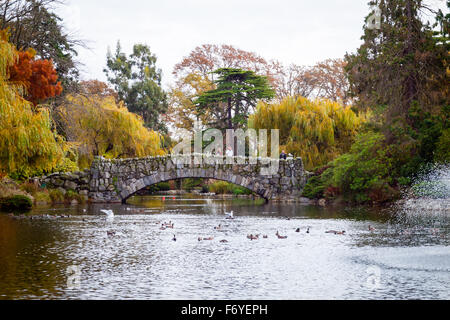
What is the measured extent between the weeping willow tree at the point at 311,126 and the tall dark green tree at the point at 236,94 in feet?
20.4

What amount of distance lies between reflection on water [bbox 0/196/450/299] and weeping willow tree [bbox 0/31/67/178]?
7.10ft

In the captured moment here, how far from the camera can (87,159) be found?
3631 centimetres

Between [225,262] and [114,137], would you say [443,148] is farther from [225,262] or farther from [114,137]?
[114,137]

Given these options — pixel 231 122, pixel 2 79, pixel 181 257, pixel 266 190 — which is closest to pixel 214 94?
pixel 231 122

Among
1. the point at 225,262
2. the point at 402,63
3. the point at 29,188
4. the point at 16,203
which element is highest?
the point at 402,63

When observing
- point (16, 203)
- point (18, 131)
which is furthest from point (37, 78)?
point (16, 203)

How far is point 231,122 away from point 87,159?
12.7 m

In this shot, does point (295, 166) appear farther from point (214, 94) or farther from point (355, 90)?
point (214, 94)

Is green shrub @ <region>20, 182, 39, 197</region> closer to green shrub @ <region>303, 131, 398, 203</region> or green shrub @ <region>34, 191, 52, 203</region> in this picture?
green shrub @ <region>34, 191, 52, 203</region>

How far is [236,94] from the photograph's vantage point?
148ft

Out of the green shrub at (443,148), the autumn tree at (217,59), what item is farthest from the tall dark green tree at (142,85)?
the green shrub at (443,148)

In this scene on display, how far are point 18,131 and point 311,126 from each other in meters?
20.7

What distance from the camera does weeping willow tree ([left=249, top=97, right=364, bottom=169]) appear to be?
35.8 m
